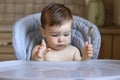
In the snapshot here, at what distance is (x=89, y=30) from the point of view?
5.38 feet

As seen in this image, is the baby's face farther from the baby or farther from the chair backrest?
the chair backrest

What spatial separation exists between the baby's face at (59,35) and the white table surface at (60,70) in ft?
0.61

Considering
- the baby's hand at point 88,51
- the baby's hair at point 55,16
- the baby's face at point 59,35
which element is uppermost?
the baby's hair at point 55,16

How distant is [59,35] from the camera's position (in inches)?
58.1

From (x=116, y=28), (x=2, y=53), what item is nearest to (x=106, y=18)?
(x=116, y=28)

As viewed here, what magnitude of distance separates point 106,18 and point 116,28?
1.41 ft

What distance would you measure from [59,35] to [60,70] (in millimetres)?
352

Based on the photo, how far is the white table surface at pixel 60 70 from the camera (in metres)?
1.00

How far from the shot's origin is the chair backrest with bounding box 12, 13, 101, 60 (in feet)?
5.12

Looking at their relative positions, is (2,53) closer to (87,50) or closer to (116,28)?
(116,28)

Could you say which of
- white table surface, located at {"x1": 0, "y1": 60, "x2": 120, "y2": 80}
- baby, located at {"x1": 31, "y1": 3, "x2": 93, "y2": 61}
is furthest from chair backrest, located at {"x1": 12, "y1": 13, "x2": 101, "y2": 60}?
white table surface, located at {"x1": 0, "y1": 60, "x2": 120, "y2": 80}

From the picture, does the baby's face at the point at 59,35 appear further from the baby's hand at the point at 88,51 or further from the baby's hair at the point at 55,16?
the baby's hand at the point at 88,51

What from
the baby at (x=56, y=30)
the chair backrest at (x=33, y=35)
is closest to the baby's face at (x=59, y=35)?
the baby at (x=56, y=30)

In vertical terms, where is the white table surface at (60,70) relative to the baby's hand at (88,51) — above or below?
below
